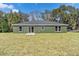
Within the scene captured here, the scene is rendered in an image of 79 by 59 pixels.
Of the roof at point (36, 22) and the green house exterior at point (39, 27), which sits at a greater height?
the roof at point (36, 22)

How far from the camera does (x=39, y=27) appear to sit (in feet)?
10.0

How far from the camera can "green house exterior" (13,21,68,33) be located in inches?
120

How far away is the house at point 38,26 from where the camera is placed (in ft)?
10.0

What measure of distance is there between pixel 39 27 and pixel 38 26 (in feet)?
0.05

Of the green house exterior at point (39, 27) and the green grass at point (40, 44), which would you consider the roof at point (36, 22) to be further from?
the green grass at point (40, 44)

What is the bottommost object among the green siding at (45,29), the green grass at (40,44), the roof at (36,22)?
the green grass at (40,44)

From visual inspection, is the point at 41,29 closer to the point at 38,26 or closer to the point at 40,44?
the point at 38,26

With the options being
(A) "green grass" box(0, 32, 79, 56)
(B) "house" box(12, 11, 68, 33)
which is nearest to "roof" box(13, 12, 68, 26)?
(B) "house" box(12, 11, 68, 33)

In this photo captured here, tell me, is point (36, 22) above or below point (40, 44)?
above

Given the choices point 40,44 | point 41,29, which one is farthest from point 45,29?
point 40,44

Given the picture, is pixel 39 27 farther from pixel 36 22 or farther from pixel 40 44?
pixel 40 44

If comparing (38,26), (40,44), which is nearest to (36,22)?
(38,26)

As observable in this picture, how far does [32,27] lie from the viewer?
306 cm

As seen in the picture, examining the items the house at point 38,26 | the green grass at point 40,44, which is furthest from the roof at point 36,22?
the green grass at point 40,44
